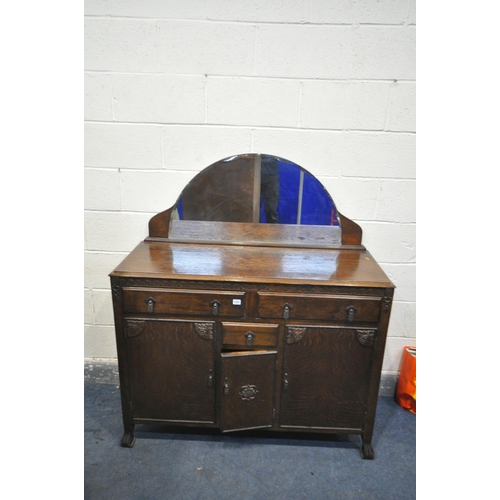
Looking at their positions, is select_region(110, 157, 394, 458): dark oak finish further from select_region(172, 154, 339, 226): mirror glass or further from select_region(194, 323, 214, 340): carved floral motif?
select_region(172, 154, 339, 226): mirror glass

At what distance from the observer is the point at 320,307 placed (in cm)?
159

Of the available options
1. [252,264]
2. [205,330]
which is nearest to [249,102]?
[252,264]

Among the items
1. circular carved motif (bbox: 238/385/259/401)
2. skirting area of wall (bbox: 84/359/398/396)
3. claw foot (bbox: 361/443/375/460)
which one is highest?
circular carved motif (bbox: 238/385/259/401)

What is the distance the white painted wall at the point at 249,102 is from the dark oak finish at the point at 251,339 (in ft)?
1.19

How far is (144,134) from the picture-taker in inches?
75.0

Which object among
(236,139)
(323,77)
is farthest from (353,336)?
(323,77)

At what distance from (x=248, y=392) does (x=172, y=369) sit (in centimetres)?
35

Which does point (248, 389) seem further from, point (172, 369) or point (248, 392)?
point (172, 369)

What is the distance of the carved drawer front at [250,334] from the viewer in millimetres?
1628

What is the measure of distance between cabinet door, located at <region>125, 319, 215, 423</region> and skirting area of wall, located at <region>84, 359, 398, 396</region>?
0.56 m

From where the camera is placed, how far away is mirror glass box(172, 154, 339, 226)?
6.28 ft

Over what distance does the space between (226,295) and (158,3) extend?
1.34 metres

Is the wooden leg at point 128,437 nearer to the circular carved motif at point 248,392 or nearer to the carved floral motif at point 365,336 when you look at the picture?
the circular carved motif at point 248,392

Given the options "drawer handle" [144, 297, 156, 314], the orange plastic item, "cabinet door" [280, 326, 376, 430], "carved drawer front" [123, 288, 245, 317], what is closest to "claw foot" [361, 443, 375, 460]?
"cabinet door" [280, 326, 376, 430]
